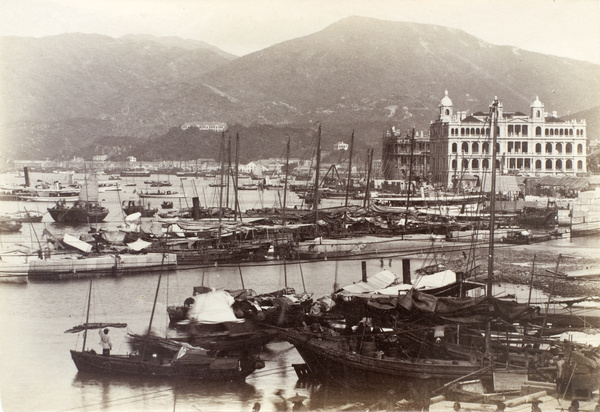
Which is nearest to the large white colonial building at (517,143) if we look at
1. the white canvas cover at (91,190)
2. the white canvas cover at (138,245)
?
the white canvas cover at (91,190)

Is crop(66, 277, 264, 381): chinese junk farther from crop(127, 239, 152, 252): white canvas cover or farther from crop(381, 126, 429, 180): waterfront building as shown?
crop(381, 126, 429, 180): waterfront building

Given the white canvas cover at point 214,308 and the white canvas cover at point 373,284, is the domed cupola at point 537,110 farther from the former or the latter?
the white canvas cover at point 214,308

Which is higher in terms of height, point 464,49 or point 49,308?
point 464,49

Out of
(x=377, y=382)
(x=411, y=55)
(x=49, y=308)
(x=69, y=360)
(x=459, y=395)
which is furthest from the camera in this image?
(x=411, y=55)

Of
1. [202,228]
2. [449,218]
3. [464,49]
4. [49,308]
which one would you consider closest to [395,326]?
[49,308]

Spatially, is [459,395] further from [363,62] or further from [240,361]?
[363,62]
